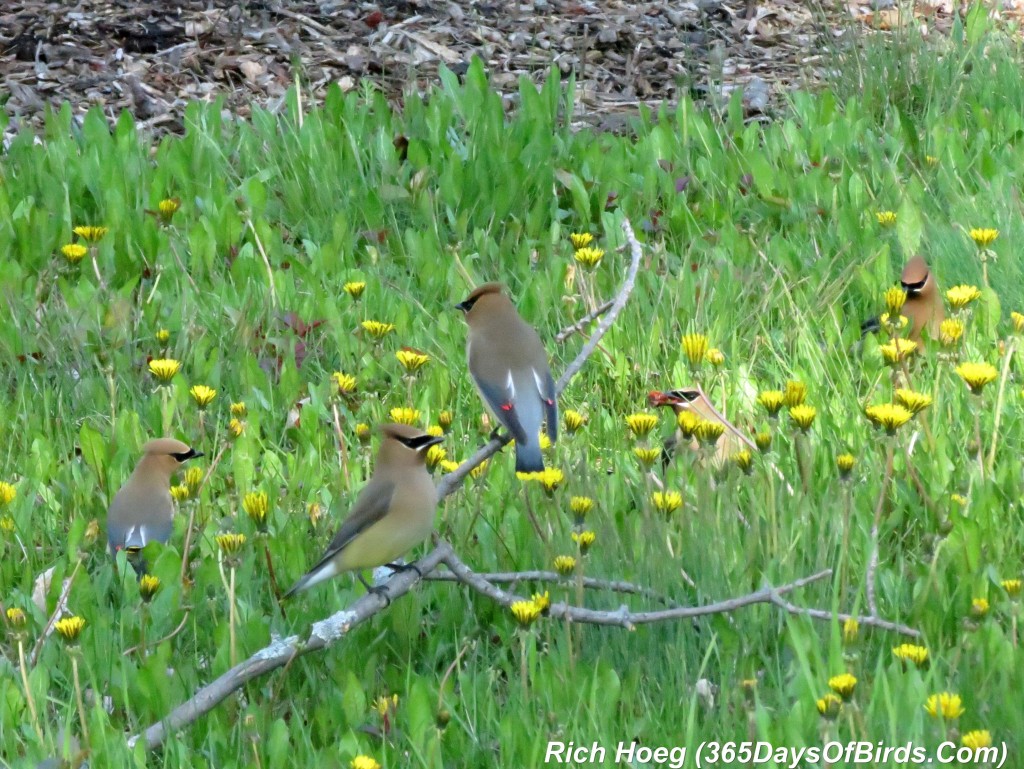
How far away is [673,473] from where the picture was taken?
13.0 feet

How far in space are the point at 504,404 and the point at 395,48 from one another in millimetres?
4601

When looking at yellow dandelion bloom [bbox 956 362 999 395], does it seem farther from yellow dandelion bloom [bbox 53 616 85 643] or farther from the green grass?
yellow dandelion bloom [bbox 53 616 85 643]

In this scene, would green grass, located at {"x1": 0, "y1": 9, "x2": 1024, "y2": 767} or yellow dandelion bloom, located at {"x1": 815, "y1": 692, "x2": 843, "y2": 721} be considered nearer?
yellow dandelion bloom, located at {"x1": 815, "y1": 692, "x2": 843, "y2": 721}

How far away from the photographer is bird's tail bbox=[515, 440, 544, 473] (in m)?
3.56

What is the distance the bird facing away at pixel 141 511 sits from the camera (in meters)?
3.79

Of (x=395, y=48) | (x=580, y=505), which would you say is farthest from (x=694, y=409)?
(x=395, y=48)

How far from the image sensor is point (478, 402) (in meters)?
4.70

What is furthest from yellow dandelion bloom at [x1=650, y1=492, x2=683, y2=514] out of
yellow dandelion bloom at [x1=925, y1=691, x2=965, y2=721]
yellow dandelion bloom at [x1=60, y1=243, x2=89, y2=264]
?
yellow dandelion bloom at [x1=60, y1=243, x2=89, y2=264]

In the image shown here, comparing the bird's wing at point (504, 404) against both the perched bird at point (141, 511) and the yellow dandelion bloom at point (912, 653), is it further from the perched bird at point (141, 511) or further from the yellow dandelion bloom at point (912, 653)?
the yellow dandelion bloom at point (912, 653)

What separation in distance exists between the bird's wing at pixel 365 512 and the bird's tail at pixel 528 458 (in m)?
0.38

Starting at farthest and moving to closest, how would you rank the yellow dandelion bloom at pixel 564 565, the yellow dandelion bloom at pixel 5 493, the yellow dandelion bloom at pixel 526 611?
the yellow dandelion bloom at pixel 5 493
the yellow dandelion bloom at pixel 564 565
the yellow dandelion bloom at pixel 526 611

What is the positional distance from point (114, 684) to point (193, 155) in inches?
137

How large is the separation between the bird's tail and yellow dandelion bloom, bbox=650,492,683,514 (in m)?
0.30

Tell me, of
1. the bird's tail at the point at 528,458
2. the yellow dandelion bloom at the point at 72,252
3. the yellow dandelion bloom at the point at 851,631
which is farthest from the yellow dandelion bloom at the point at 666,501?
the yellow dandelion bloom at the point at 72,252
